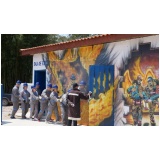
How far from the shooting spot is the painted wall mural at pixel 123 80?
8148mm

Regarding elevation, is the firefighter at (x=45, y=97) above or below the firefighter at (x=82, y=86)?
below

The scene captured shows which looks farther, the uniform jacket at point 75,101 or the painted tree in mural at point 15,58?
the painted tree in mural at point 15,58

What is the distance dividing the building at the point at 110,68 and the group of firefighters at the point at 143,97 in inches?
5.2

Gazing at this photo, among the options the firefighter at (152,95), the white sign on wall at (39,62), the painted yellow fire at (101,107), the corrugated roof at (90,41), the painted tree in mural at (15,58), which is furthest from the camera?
the painted tree in mural at (15,58)

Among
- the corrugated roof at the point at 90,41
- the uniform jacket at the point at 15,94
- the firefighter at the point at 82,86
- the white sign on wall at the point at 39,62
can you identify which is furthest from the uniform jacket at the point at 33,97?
the firefighter at the point at 82,86

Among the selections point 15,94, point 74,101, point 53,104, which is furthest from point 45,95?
point 74,101

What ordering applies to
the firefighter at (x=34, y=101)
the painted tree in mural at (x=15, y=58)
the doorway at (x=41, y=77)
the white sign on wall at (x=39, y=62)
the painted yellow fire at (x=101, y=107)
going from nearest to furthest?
the painted yellow fire at (x=101, y=107) < the firefighter at (x=34, y=101) < the white sign on wall at (x=39, y=62) < the doorway at (x=41, y=77) < the painted tree in mural at (x=15, y=58)

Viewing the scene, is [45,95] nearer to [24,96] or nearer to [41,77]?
[24,96]

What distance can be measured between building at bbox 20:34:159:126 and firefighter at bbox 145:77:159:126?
0.47ft

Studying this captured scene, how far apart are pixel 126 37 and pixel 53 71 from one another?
14.7ft

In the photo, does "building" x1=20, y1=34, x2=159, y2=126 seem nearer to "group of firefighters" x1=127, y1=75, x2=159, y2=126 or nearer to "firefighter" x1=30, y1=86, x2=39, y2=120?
"group of firefighters" x1=127, y1=75, x2=159, y2=126

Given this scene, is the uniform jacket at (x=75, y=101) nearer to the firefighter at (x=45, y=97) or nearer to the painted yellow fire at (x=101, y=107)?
the painted yellow fire at (x=101, y=107)

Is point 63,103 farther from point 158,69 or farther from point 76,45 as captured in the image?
point 158,69

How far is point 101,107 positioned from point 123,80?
3.88 ft
